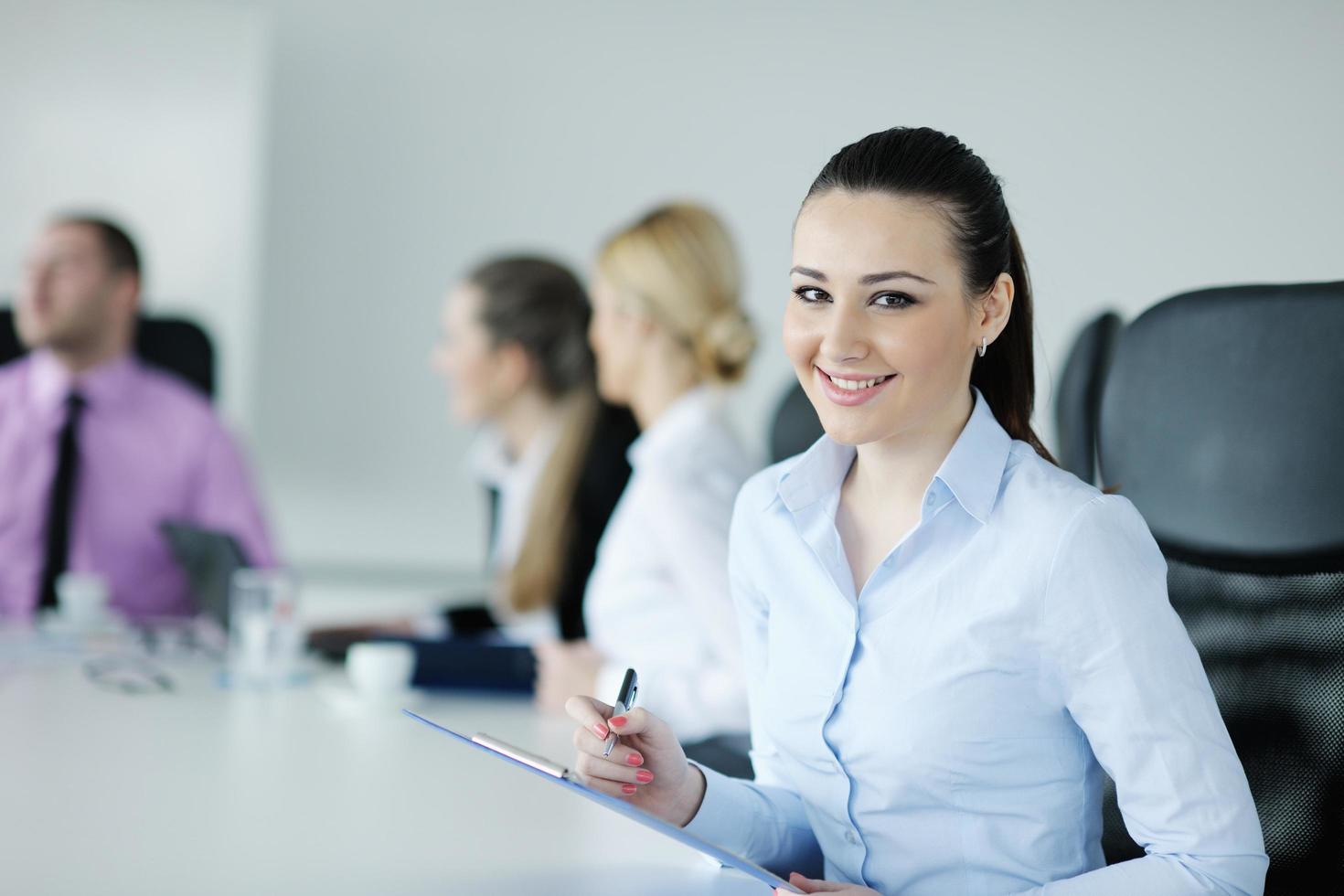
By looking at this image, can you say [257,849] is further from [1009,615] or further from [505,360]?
[505,360]

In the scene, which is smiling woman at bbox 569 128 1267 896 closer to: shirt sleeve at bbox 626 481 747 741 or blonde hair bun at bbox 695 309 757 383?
shirt sleeve at bbox 626 481 747 741

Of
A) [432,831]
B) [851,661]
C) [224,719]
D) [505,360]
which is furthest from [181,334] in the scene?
[851,661]

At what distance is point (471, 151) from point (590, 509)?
6.28 ft

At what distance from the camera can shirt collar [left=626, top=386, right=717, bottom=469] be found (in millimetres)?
2006

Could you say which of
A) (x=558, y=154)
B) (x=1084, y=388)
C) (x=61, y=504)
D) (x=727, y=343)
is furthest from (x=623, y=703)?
(x=558, y=154)

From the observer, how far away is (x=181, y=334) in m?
3.10

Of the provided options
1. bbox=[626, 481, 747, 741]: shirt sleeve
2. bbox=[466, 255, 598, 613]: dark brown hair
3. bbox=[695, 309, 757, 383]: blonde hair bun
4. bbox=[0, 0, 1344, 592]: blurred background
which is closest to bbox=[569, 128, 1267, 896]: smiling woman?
bbox=[626, 481, 747, 741]: shirt sleeve

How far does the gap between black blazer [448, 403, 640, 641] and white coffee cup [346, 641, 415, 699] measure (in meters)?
0.70

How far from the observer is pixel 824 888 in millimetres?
1030

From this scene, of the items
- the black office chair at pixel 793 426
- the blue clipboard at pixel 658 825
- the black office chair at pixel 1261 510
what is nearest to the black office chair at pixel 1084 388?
the black office chair at pixel 793 426

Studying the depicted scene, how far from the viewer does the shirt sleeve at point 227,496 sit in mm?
2751

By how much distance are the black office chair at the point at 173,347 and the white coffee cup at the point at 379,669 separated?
1.40 metres

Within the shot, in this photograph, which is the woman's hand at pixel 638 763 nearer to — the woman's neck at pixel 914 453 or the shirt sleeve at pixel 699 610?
the woman's neck at pixel 914 453

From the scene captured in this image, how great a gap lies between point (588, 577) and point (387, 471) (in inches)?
67.9
